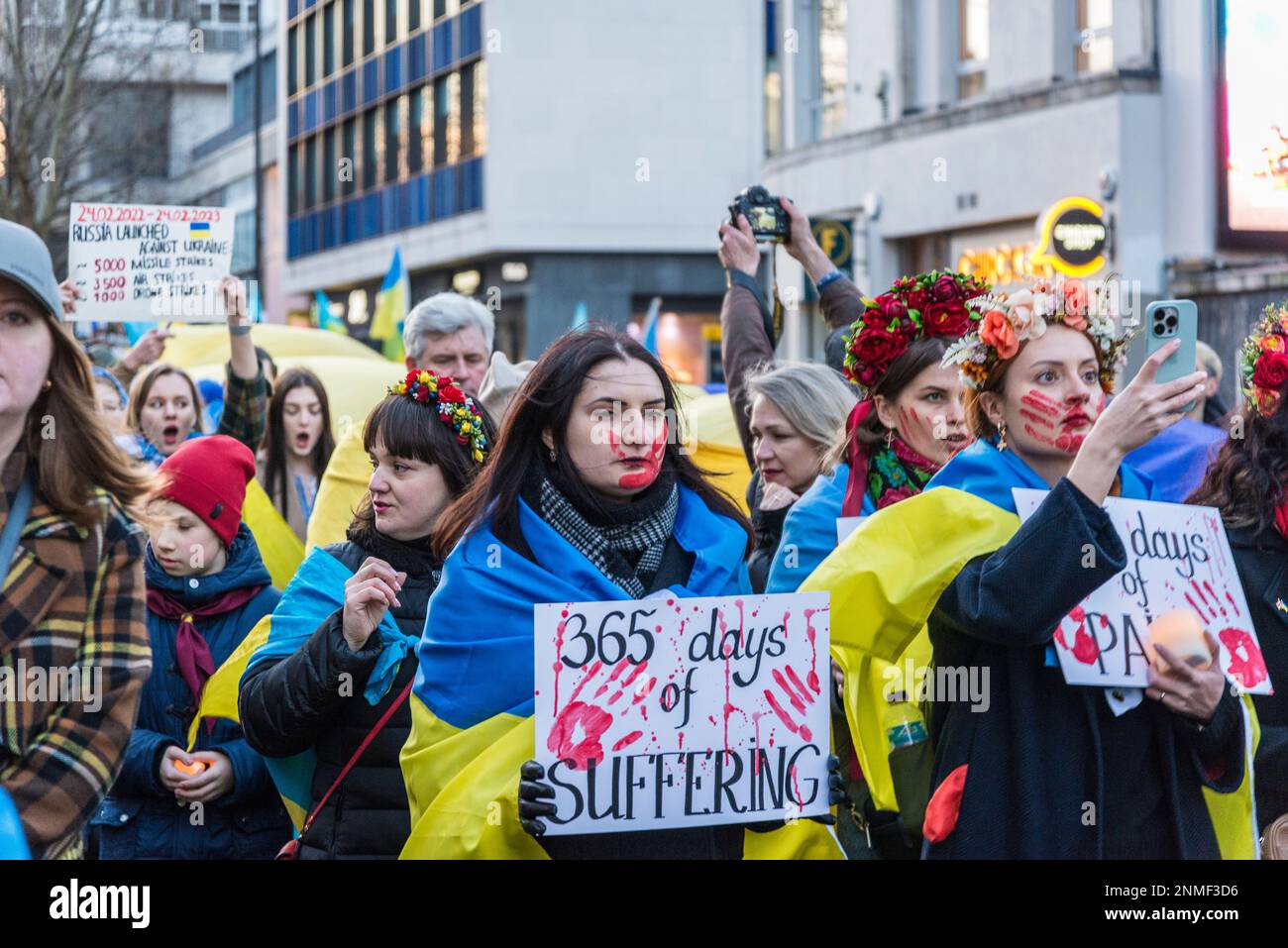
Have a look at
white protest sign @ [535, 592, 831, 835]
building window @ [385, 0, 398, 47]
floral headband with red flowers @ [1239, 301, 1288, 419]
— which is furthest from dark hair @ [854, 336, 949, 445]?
building window @ [385, 0, 398, 47]

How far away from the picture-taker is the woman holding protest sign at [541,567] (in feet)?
12.8

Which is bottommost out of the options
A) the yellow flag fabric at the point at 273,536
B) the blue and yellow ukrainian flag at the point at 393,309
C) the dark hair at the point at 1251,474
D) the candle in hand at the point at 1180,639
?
the candle in hand at the point at 1180,639

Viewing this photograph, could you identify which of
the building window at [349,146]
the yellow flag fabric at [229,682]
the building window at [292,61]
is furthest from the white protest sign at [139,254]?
the building window at [292,61]

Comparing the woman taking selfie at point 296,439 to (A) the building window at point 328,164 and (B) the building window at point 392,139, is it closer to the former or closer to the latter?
(B) the building window at point 392,139

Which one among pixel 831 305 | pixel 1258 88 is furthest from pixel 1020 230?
pixel 831 305

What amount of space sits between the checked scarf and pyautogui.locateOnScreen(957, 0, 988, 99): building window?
1823 centimetres

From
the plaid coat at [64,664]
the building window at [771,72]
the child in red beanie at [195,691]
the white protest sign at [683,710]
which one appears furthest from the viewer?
the building window at [771,72]

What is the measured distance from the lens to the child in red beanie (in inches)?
210

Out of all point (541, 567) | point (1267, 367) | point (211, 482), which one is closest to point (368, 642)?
point (541, 567)

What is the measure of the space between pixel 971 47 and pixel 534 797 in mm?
19192

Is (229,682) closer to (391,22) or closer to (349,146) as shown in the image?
(391,22)

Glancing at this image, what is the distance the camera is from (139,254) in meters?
9.22

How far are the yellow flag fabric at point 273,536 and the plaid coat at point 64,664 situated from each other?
395cm
